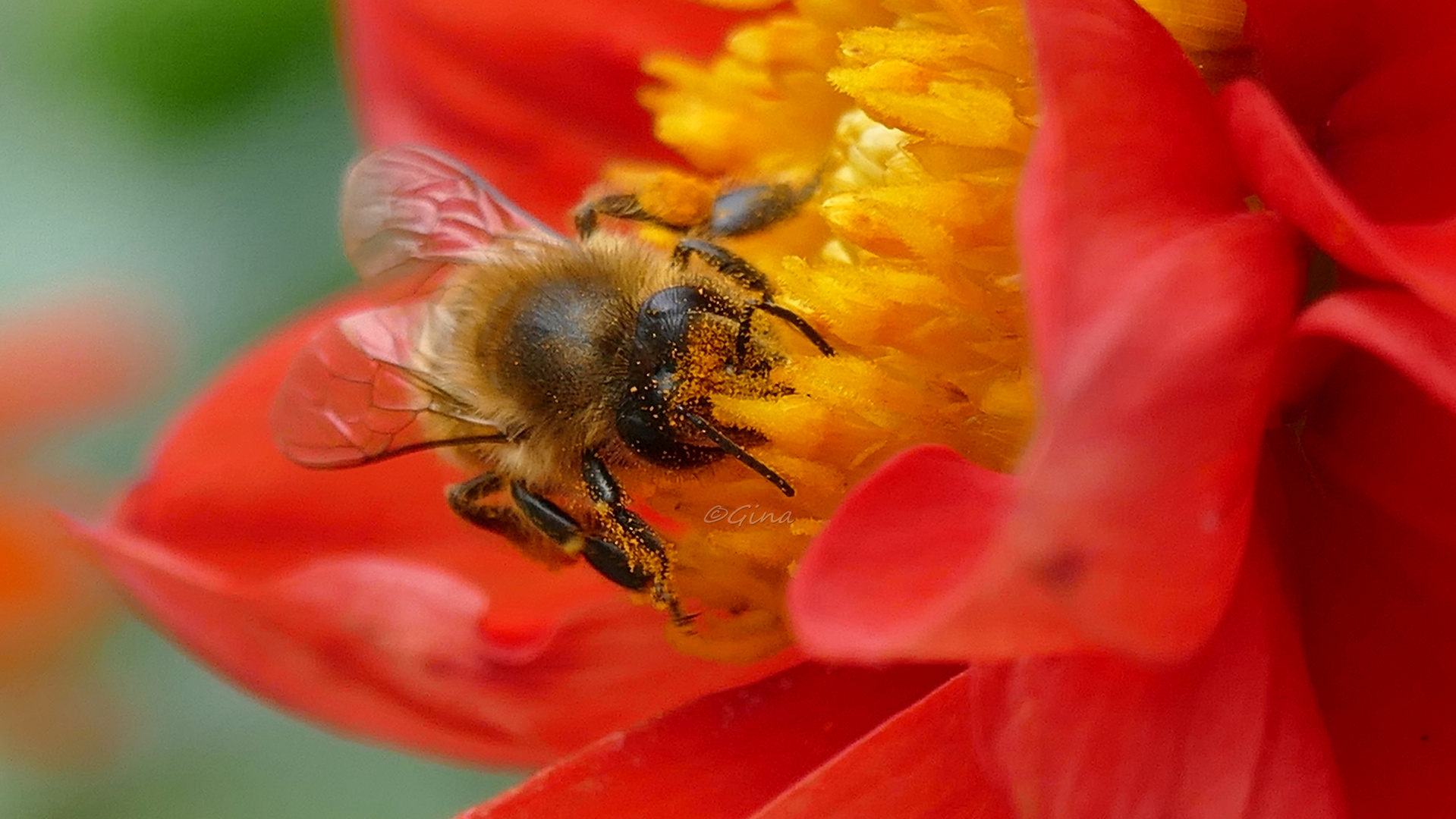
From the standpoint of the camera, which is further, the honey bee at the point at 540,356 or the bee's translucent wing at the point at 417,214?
the bee's translucent wing at the point at 417,214

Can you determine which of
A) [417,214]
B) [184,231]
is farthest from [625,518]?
[184,231]

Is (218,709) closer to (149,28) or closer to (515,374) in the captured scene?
(149,28)

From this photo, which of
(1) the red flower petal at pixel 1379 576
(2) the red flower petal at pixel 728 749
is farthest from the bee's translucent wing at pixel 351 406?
(1) the red flower petal at pixel 1379 576

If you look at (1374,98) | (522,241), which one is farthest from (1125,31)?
(522,241)

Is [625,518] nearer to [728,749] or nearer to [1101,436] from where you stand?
[728,749]

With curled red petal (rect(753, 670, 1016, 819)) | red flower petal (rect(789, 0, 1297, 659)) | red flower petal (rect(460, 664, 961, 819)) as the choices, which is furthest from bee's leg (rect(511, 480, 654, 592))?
red flower petal (rect(789, 0, 1297, 659))

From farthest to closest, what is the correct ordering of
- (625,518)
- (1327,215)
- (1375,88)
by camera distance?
(625,518) → (1375,88) → (1327,215)

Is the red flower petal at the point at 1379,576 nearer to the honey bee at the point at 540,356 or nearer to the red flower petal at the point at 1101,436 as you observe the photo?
the red flower petal at the point at 1101,436
